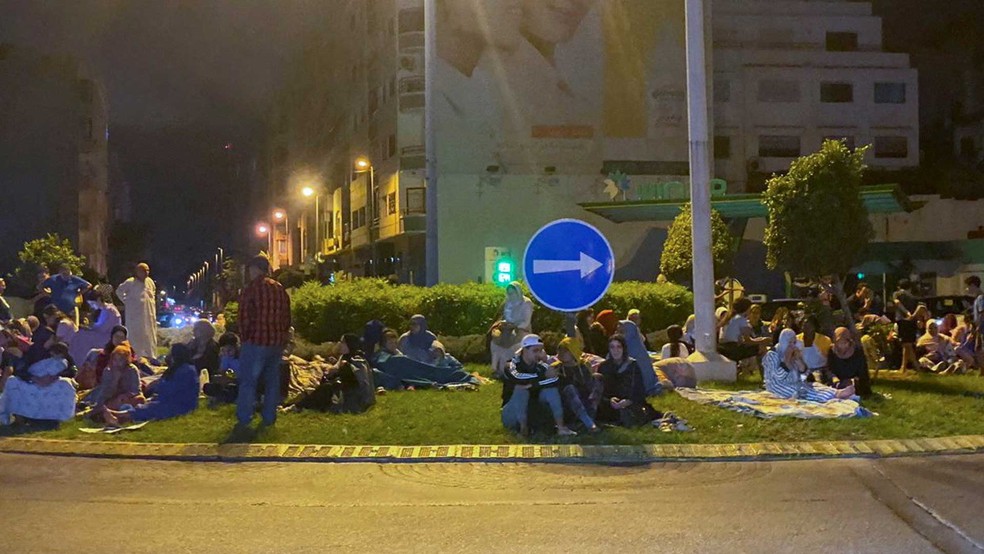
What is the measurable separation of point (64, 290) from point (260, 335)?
7780 mm

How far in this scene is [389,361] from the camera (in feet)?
45.4

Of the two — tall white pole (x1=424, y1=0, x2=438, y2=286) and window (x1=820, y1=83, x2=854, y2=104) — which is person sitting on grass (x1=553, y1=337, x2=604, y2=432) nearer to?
tall white pole (x1=424, y1=0, x2=438, y2=286)

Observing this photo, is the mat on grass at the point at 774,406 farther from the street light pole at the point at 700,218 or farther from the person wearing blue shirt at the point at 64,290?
the person wearing blue shirt at the point at 64,290

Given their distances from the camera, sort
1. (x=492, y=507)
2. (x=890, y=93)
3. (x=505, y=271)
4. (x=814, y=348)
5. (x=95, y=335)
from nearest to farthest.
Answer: (x=492, y=507) → (x=814, y=348) → (x=95, y=335) → (x=505, y=271) → (x=890, y=93)

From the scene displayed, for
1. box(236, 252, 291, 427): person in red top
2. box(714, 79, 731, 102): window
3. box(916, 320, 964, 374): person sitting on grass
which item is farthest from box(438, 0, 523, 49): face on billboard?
box(236, 252, 291, 427): person in red top

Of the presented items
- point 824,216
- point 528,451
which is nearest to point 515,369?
point 528,451

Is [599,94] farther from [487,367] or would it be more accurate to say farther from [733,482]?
[733,482]

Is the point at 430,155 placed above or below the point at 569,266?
above

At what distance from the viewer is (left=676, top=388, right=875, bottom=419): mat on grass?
10.8m

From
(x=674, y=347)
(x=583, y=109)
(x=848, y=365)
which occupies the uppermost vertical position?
(x=583, y=109)

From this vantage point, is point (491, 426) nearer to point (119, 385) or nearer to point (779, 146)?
point (119, 385)

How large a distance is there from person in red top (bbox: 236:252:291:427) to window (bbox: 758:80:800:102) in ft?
162

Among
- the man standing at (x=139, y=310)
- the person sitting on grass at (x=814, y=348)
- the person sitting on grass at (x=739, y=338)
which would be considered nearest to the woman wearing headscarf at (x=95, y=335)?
the man standing at (x=139, y=310)

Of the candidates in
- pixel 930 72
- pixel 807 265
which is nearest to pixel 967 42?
pixel 930 72
